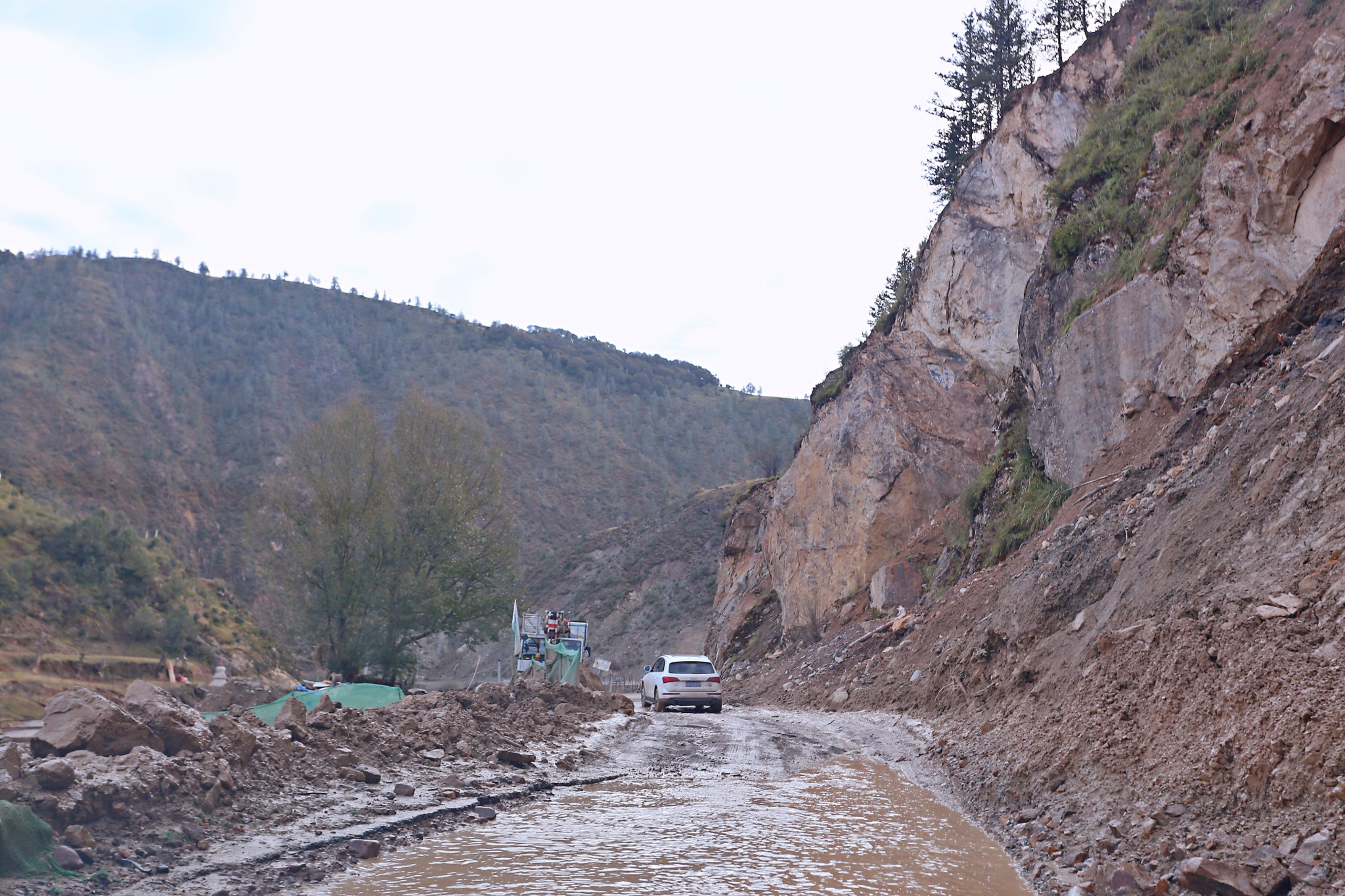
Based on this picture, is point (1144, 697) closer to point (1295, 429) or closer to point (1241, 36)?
point (1295, 429)

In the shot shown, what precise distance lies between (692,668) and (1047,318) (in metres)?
11.7

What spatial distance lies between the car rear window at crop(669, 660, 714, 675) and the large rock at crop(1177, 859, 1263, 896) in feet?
57.2

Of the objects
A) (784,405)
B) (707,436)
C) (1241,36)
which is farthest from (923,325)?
(784,405)

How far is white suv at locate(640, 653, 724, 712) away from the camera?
2178 cm

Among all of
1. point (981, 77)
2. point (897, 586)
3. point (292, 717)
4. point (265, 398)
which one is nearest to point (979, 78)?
point (981, 77)

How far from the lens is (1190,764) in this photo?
6.15 m

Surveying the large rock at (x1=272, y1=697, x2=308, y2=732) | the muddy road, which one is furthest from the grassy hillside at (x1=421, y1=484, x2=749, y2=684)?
the large rock at (x1=272, y1=697, x2=308, y2=732)

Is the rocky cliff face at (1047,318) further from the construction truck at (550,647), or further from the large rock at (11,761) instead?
the large rock at (11,761)

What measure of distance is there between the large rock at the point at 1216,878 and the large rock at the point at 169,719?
7416 millimetres

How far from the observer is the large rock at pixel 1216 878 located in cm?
466

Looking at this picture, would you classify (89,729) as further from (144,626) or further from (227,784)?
(144,626)

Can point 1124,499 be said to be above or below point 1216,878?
above

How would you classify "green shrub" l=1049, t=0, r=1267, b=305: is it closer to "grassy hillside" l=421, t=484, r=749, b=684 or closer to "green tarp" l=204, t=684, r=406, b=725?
"green tarp" l=204, t=684, r=406, b=725

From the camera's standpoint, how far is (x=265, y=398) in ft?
297
